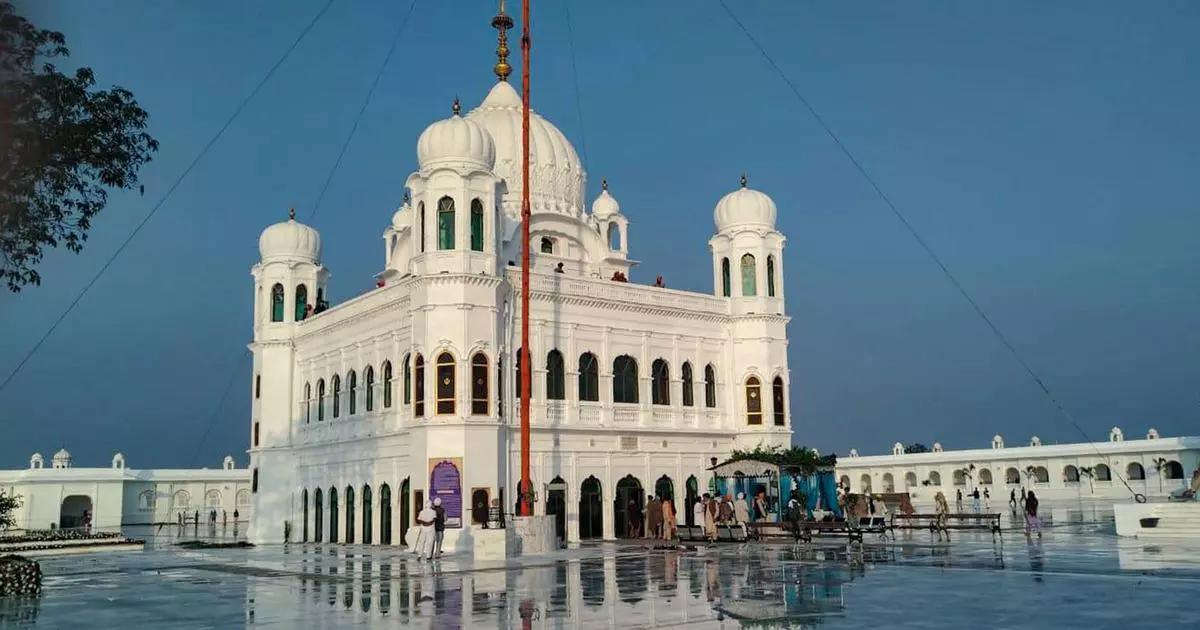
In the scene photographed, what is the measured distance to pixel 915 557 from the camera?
21172mm

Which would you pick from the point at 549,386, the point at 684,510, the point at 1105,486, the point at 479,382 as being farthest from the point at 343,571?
the point at 1105,486

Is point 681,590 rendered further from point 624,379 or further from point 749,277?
point 749,277

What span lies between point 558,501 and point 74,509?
5045 centimetres

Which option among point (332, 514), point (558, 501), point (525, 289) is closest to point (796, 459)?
point (558, 501)

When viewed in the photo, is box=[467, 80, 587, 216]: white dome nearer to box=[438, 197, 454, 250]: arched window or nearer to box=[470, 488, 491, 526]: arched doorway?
box=[438, 197, 454, 250]: arched window

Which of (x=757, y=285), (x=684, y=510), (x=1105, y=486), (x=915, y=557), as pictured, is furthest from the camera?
(x=1105, y=486)

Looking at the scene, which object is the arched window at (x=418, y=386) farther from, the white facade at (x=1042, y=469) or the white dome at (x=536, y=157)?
the white facade at (x=1042, y=469)

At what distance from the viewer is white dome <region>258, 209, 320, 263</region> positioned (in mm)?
43750

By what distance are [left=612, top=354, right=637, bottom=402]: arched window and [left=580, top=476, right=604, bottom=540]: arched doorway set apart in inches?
127

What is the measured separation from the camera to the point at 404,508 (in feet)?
112

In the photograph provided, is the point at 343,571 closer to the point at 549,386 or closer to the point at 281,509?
the point at 549,386

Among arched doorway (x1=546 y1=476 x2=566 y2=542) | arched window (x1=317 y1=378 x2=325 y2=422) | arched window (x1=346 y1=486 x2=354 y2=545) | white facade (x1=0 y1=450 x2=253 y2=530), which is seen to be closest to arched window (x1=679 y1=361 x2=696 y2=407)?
arched doorway (x1=546 y1=476 x2=566 y2=542)

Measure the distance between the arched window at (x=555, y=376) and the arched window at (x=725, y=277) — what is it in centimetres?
872

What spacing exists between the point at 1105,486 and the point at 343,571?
49568 millimetres
